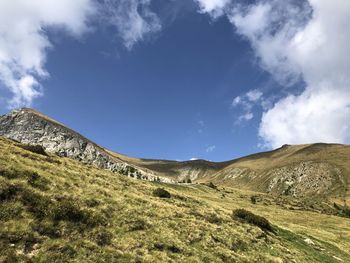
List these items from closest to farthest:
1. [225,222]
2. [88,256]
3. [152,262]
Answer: [88,256] < [152,262] < [225,222]

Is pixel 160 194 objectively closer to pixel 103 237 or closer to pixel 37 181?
pixel 37 181

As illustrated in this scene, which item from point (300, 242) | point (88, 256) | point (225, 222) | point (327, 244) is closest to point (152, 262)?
point (88, 256)

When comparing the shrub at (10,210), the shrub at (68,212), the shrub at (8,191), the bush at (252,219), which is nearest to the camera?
the shrub at (10,210)

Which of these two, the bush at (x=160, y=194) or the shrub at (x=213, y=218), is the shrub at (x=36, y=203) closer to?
the shrub at (x=213, y=218)

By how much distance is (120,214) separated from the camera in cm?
2550

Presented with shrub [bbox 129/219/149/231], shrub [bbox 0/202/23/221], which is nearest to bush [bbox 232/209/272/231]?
shrub [bbox 129/219/149/231]

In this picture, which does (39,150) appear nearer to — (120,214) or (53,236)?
(120,214)

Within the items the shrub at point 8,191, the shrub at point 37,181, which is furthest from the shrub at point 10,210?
the shrub at point 37,181

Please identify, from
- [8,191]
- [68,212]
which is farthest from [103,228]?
[8,191]

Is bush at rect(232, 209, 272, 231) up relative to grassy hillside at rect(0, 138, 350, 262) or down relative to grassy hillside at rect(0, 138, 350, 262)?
up

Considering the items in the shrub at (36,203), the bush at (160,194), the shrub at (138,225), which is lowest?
the shrub at (138,225)

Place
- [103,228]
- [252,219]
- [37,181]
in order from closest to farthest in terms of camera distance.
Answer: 1. [103,228]
2. [37,181]
3. [252,219]

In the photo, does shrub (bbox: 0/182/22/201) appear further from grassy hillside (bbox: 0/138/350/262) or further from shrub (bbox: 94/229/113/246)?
shrub (bbox: 94/229/113/246)

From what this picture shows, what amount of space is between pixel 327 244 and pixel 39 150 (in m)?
35.5
